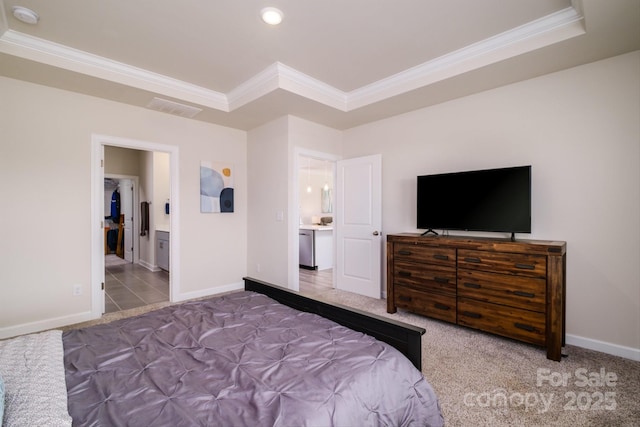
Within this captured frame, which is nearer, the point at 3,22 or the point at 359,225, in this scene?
the point at 3,22

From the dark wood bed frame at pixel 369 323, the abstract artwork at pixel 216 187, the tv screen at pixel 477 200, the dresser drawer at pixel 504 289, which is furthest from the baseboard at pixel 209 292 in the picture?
the dresser drawer at pixel 504 289

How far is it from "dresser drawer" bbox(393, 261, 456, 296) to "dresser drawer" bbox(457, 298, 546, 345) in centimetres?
20

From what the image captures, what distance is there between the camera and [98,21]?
2.40 metres

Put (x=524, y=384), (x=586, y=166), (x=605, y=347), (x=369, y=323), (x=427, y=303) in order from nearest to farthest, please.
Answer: (x=369, y=323) → (x=524, y=384) → (x=605, y=347) → (x=586, y=166) → (x=427, y=303)

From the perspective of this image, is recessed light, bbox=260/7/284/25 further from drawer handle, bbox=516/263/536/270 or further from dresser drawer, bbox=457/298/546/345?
dresser drawer, bbox=457/298/546/345

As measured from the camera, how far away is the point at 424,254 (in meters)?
3.31

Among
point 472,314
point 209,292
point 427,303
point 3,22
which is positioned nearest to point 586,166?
point 472,314

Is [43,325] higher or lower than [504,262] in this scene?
lower

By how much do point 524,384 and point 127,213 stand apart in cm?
883

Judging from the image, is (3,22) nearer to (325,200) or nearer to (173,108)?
(173,108)

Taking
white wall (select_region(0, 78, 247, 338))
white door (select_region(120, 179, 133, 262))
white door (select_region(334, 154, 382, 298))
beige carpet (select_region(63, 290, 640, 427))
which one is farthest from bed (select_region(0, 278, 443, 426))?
white door (select_region(120, 179, 133, 262))

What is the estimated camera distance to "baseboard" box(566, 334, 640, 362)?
2.47m

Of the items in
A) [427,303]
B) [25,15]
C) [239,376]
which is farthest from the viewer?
[427,303]

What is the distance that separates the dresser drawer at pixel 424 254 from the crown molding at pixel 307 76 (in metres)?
1.73
